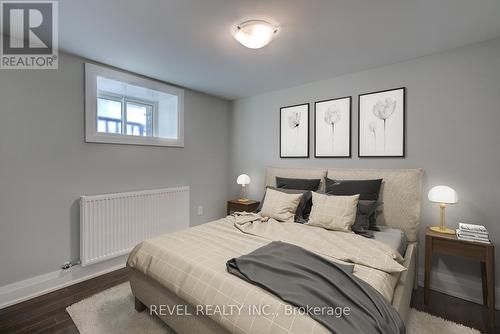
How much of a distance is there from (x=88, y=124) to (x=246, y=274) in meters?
2.42

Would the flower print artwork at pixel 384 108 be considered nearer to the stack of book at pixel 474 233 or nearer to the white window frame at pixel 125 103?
the stack of book at pixel 474 233

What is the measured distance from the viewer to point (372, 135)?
2.72 m

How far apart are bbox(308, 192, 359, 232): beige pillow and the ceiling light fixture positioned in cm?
165

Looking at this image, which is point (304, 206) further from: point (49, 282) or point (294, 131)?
point (49, 282)

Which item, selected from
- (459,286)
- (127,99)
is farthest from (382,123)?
(127,99)

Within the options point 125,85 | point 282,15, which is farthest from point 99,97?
point 282,15

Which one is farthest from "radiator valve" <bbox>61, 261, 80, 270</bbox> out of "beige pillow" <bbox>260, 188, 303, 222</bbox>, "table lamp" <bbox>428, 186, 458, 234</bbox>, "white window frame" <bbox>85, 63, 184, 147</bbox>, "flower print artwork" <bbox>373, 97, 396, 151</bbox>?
"flower print artwork" <bbox>373, 97, 396, 151</bbox>

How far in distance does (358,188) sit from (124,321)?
2524 mm

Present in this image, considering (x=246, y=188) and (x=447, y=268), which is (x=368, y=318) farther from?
(x=246, y=188)

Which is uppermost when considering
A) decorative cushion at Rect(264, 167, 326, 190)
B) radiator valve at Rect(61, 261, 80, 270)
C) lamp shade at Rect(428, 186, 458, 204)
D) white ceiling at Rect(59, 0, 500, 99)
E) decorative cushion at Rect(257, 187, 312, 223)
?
white ceiling at Rect(59, 0, 500, 99)

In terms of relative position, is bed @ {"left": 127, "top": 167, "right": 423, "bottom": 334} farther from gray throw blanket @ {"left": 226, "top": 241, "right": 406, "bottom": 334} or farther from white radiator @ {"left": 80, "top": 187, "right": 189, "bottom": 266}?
white radiator @ {"left": 80, "top": 187, "right": 189, "bottom": 266}

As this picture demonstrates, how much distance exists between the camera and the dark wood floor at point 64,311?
1.76m

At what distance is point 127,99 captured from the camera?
123 inches

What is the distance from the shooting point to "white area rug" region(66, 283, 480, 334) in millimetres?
1718
